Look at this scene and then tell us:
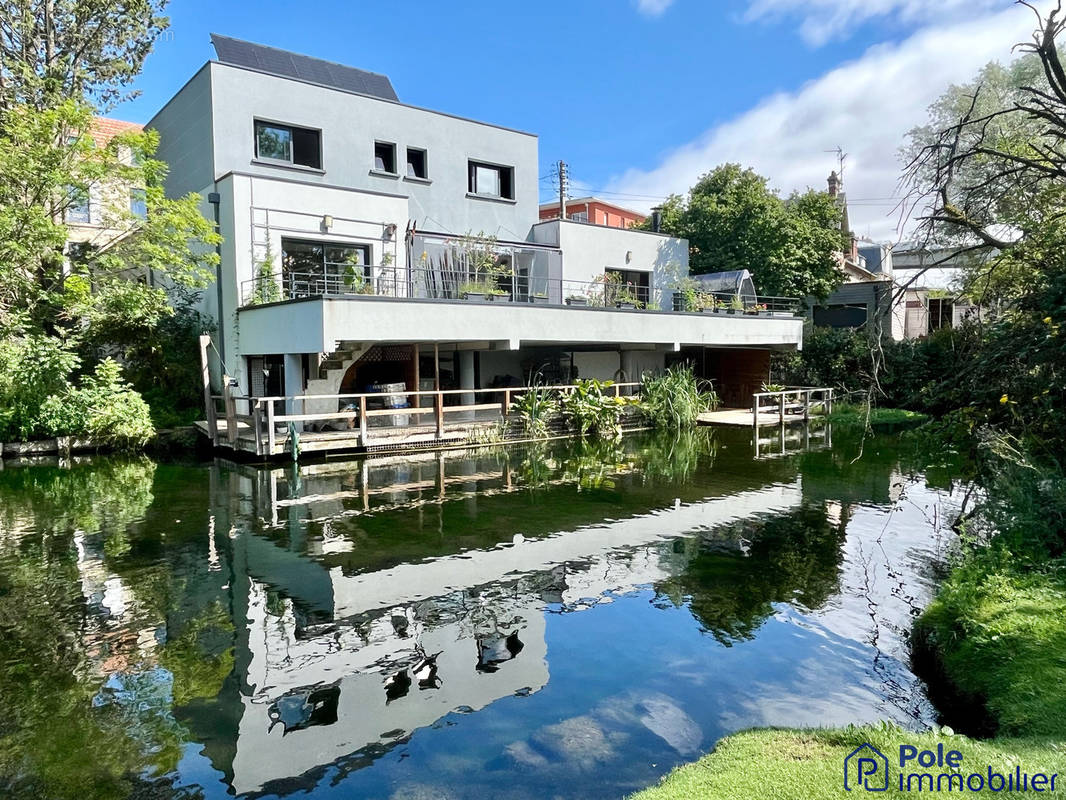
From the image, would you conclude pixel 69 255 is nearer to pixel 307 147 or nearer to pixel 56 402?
pixel 56 402

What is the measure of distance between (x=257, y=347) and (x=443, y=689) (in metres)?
13.9

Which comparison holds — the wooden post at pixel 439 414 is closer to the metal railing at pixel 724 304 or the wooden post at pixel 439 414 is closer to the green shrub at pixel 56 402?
the green shrub at pixel 56 402

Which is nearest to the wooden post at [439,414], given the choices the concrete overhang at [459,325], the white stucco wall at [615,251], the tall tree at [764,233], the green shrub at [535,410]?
the concrete overhang at [459,325]

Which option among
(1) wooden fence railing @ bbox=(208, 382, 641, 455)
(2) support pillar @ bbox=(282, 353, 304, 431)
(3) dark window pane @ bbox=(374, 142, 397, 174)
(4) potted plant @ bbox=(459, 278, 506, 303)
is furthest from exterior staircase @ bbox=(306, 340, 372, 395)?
(3) dark window pane @ bbox=(374, 142, 397, 174)

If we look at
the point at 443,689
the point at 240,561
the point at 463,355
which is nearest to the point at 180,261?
the point at 463,355

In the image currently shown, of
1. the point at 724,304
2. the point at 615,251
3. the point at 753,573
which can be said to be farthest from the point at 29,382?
the point at 724,304

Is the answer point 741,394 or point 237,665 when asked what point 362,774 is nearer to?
point 237,665

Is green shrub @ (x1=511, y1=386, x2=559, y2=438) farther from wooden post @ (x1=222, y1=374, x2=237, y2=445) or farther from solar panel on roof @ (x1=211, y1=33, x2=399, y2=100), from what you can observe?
solar panel on roof @ (x1=211, y1=33, x2=399, y2=100)

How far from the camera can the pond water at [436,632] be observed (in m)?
4.59

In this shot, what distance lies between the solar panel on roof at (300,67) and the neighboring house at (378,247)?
0.05 metres

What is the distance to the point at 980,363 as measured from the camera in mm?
6695

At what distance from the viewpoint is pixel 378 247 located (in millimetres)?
19547

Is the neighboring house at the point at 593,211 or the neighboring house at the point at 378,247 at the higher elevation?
the neighboring house at the point at 593,211

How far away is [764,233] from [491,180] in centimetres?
1168
